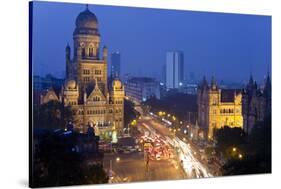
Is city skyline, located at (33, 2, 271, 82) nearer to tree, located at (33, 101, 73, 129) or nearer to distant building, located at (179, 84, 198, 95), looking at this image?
distant building, located at (179, 84, 198, 95)

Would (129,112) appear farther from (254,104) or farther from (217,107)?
(254,104)

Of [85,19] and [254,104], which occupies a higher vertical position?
[85,19]

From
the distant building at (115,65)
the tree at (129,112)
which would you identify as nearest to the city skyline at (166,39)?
the distant building at (115,65)

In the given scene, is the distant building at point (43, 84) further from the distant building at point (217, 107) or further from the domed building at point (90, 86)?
the distant building at point (217, 107)

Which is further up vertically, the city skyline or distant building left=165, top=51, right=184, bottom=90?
the city skyline

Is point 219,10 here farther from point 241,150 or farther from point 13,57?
point 13,57

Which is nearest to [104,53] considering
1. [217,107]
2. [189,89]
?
[189,89]

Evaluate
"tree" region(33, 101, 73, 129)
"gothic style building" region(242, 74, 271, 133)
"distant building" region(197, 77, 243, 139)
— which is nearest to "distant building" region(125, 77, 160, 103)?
"distant building" region(197, 77, 243, 139)
